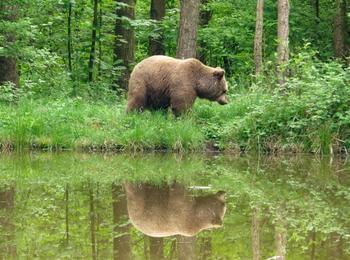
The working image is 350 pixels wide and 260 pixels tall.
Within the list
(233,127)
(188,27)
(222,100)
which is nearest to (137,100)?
(222,100)

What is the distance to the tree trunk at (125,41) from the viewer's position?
20656mm

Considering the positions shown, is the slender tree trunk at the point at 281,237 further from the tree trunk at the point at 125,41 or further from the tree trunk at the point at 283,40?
the tree trunk at the point at 125,41

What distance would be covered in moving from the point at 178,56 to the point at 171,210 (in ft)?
33.3

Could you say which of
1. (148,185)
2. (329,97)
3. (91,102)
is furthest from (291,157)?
(91,102)

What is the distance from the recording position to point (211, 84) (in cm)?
1569

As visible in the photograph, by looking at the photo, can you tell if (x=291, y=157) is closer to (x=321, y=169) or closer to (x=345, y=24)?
(x=321, y=169)

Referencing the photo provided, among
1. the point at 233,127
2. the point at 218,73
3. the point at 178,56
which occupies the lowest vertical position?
the point at 233,127

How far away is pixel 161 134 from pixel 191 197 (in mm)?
5199

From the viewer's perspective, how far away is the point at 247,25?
2342 cm

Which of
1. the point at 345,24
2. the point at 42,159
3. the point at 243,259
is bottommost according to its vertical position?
the point at 42,159

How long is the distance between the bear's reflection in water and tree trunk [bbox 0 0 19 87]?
8536 mm

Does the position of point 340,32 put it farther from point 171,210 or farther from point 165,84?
point 171,210

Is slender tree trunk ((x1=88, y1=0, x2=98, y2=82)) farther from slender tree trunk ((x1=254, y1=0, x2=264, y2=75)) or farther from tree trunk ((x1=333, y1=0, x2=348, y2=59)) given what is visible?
tree trunk ((x1=333, y1=0, x2=348, y2=59))

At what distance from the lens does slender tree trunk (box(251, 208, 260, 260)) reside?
631 centimetres
